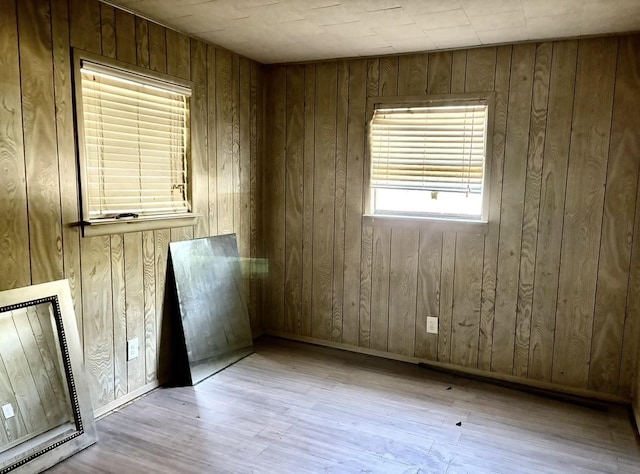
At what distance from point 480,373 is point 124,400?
237cm

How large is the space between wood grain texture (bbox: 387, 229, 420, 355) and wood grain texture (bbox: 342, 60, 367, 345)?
0.29 meters

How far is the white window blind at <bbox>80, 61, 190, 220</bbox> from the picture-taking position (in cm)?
255

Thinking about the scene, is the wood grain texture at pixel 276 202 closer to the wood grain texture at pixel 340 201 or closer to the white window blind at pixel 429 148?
the wood grain texture at pixel 340 201

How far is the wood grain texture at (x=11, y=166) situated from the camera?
2098 millimetres

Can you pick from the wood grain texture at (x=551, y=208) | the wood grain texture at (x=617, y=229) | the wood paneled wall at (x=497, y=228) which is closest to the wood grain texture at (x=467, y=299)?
the wood paneled wall at (x=497, y=228)

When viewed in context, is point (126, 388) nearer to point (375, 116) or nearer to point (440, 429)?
point (440, 429)

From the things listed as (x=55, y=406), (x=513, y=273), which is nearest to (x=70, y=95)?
(x=55, y=406)

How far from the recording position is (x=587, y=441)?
254 centimetres

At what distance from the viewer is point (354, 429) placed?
8.57 feet

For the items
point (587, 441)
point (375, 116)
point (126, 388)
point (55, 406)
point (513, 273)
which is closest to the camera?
point (55, 406)

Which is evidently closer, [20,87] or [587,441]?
[20,87]

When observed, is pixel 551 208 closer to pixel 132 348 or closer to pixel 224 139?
pixel 224 139

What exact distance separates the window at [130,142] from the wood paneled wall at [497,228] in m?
1.03

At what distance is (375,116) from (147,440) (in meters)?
2.59
